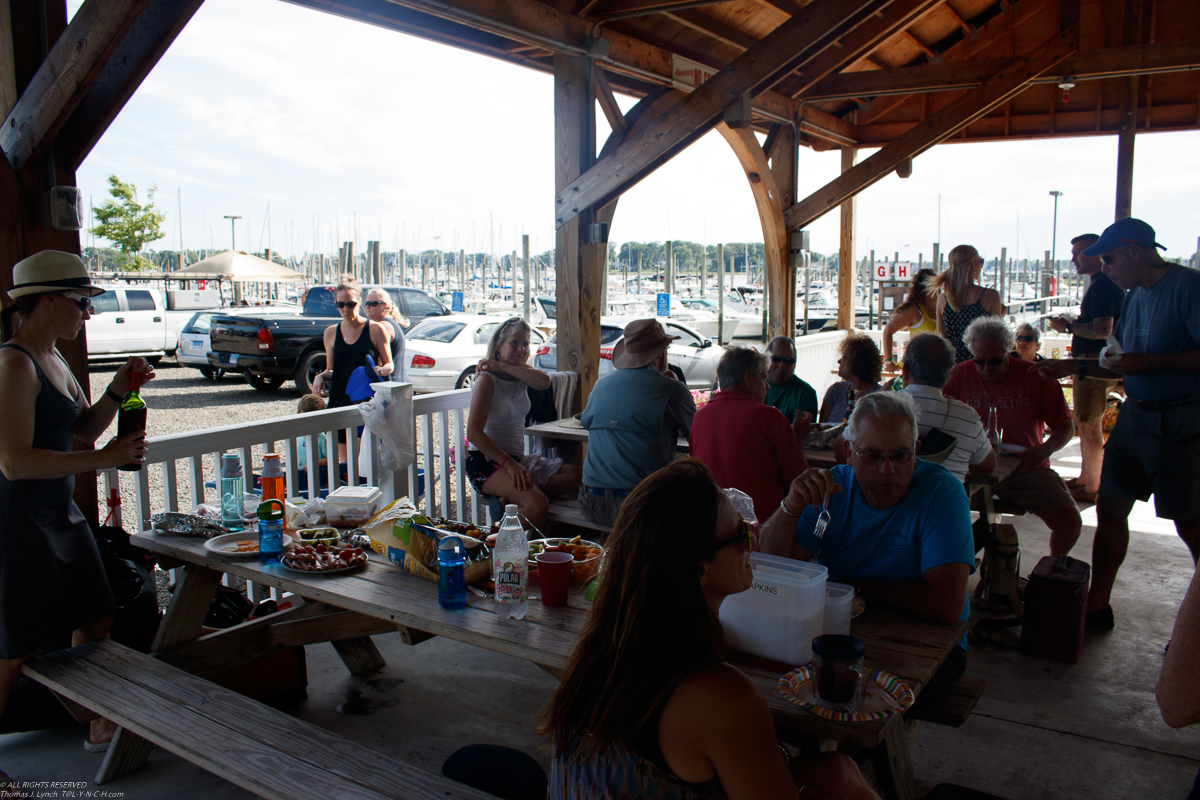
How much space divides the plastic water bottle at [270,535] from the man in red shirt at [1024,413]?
10.8ft

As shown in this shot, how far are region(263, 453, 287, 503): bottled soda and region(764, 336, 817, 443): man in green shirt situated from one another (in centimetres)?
279

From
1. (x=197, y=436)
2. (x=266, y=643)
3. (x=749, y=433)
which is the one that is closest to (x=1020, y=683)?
(x=749, y=433)

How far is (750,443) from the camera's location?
3.11 meters

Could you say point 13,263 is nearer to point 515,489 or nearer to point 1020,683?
point 515,489

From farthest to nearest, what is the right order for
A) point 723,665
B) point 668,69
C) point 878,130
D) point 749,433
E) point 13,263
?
1. point 878,130
2. point 668,69
3. point 749,433
4. point 13,263
5. point 723,665

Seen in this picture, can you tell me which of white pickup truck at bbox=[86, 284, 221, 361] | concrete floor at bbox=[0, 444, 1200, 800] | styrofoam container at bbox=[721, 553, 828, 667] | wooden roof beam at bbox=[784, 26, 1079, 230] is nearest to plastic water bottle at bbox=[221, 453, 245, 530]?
concrete floor at bbox=[0, 444, 1200, 800]

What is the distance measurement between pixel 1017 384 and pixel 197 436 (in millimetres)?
3932

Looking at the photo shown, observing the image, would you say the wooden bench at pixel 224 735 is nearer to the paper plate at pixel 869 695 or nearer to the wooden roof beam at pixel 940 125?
the paper plate at pixel 869 695

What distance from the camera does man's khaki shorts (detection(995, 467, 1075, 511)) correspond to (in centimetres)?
383

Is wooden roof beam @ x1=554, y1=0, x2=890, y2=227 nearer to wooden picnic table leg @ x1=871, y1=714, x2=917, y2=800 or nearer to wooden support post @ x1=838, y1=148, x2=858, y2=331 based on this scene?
wooden picnic table leg @ x1=871, y1=714, x2=917, y2=800

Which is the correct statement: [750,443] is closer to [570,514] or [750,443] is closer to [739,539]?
[570,514]

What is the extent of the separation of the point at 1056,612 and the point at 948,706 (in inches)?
68.7

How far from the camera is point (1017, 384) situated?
4.03 m

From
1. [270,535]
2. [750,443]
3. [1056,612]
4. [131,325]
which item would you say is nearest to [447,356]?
[131,325]
